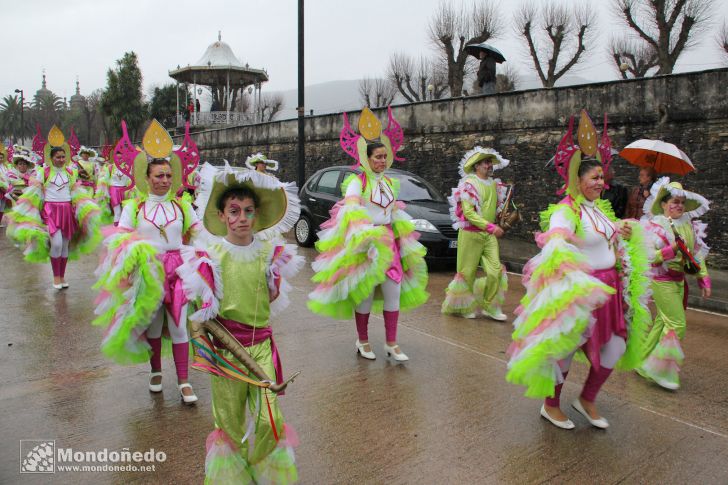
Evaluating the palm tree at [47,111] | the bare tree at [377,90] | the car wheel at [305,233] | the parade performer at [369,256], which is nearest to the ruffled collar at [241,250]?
the parade performer at [369,256]

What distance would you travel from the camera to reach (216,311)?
9.57 feet

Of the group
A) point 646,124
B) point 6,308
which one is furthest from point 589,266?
point 646,124

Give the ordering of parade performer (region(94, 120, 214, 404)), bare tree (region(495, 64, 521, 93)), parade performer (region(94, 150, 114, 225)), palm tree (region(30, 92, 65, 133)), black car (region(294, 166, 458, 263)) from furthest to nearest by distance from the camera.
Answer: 1. palm tree (region(30, 92, 65, 133))
2. bare tree (region(495, 64, 521, 93))
3. parade performer (region(94, 150, 114, 225))
4. black car (region(294, 166, 458, 263))
5. parade performer (region(94, 120, 214, 404))

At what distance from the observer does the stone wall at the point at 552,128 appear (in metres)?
10.4

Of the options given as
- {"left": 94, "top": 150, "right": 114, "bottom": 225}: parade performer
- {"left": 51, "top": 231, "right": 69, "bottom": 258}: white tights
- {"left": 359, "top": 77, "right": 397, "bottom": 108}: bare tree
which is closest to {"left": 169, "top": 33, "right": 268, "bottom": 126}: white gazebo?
{"left": 359, "top": 77, "right": 397, "bottom": 108}: bare tree

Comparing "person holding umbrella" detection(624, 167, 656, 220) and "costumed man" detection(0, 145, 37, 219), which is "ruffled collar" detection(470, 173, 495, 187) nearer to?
"person holding umbrella" detection(624, 167, 656, 220)

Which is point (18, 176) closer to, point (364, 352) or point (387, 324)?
Result: point (364, 352)

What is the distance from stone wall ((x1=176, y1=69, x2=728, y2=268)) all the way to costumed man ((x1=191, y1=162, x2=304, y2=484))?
975 cm

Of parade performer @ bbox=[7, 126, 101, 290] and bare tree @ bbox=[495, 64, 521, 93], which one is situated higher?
bare tree @ bbox=[495, 64, 521, 93]

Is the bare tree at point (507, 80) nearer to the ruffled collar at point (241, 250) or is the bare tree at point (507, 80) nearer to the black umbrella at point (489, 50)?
the black umbrella at point (489, 50)

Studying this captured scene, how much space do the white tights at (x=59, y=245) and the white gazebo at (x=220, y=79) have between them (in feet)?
104

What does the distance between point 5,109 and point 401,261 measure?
93.2m

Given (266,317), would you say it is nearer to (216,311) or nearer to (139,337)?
(216,311)

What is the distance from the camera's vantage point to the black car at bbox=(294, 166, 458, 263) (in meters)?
9.87
